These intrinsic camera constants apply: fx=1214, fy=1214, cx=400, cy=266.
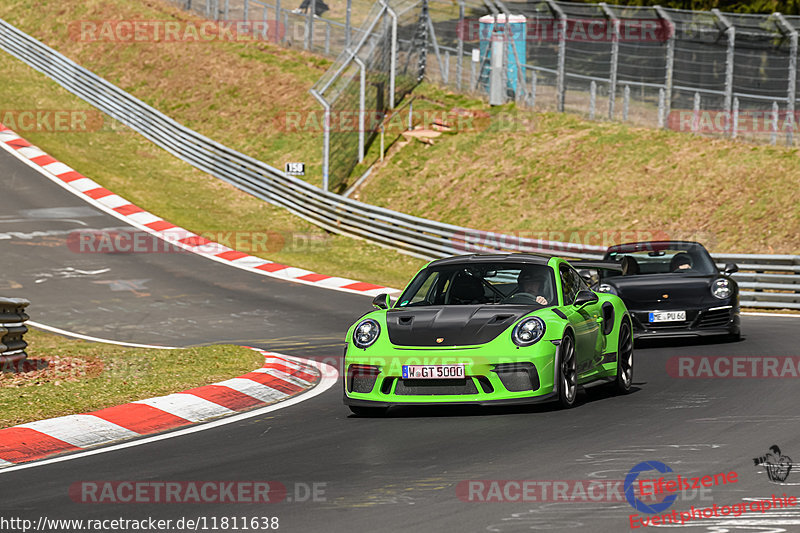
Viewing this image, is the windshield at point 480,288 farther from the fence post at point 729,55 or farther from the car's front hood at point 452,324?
the fence post at point 729,55

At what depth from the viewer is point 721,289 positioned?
15.1 meters

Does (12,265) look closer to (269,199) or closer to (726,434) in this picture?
(269,199)

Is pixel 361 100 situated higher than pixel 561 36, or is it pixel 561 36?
pixel 561 36

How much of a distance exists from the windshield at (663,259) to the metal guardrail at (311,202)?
4.96 m

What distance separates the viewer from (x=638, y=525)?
5.96 meters

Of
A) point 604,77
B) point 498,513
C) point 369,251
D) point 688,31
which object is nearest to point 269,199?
point 369,251

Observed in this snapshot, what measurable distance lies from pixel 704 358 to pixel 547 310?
431 cm

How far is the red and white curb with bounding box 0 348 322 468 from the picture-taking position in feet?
28.7

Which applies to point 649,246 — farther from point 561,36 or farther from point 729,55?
point 561,36

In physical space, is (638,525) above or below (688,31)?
below

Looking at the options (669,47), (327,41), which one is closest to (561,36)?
(669,47)

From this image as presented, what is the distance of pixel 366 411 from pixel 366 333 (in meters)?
0.69

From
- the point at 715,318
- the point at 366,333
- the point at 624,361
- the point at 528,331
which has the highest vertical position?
the point at 528,331

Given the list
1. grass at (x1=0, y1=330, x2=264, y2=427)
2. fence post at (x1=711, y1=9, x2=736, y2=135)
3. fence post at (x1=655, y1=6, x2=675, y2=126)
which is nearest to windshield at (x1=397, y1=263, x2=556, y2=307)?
grass at (x1=0, y1=330, x2=264, y2=427)
